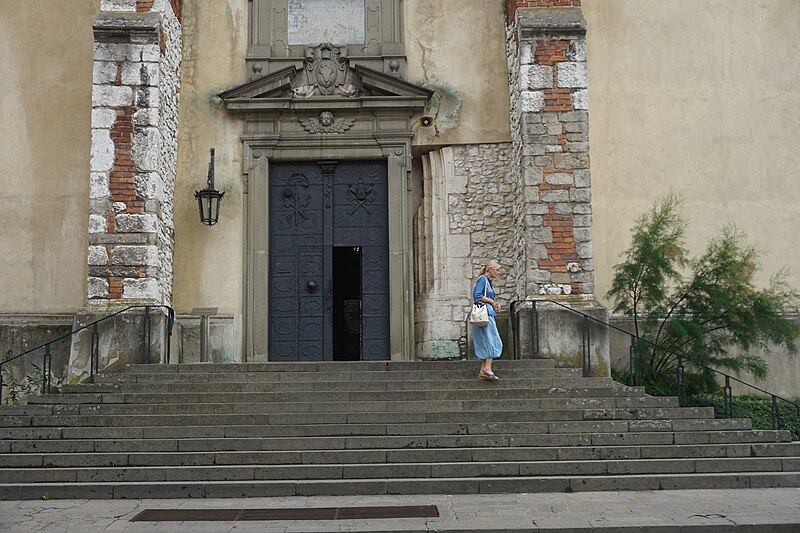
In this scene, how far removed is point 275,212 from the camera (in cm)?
1364

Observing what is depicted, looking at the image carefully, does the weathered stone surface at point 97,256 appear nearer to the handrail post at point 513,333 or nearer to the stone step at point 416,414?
the stone step at point 416,414

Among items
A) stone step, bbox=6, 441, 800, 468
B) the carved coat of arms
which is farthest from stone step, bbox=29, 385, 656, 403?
the carved coat of arms

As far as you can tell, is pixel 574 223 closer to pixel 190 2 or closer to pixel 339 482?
pixel 339 482

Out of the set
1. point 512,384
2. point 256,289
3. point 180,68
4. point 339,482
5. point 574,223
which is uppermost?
point 180,68

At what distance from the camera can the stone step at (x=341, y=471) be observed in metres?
8.55

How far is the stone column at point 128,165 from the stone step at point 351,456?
9.84 feet

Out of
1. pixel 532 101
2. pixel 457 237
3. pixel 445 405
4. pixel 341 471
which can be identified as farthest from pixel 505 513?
pixel 532 101

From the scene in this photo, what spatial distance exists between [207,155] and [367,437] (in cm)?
604

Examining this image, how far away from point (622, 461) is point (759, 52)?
7.93 meters

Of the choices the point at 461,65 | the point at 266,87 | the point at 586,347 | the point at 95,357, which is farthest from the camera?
the point at 461,65

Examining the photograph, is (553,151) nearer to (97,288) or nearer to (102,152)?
(102,152)

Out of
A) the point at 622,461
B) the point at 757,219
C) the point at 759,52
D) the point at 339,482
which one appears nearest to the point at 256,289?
the point at 339,482

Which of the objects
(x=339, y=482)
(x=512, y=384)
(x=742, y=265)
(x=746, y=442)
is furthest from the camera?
(x=742, y=265)

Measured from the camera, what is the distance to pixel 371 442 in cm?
916
